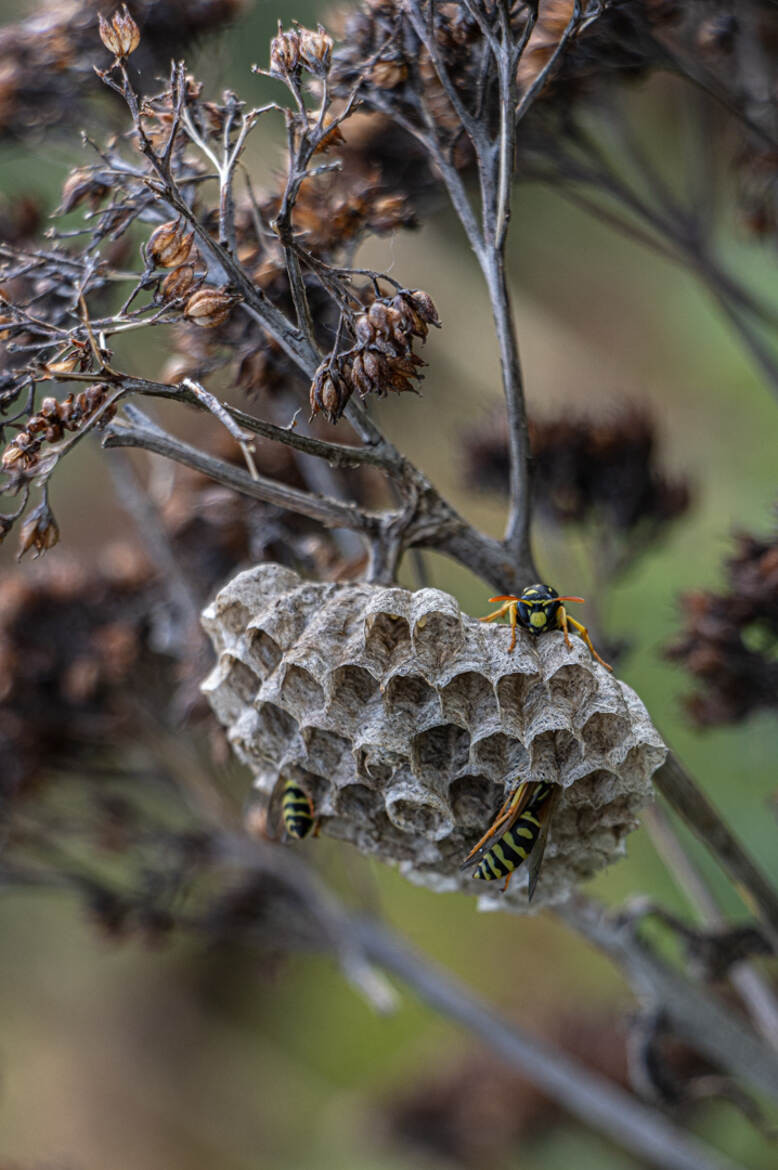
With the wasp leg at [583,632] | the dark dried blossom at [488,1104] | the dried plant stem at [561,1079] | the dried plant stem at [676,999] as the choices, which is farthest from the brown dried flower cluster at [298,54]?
the dark dried blossom at [488,1104]

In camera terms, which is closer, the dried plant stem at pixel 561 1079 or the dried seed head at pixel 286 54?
the dried seed head at pixel 286 54

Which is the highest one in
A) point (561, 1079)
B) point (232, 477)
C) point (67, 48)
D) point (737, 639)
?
point (67, 48)

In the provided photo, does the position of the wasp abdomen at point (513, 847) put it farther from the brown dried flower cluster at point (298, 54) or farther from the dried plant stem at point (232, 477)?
the brown dried flower cluster at point (298, 54)

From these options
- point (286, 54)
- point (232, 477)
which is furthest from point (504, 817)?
point (286, 54)

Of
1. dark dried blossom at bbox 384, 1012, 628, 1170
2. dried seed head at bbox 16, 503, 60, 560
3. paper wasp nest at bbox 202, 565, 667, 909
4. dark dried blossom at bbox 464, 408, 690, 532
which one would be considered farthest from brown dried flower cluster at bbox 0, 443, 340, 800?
dark dried blossom at bbox 384, 1012, 628, 1170

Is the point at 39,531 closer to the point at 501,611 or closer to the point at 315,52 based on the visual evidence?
the point at 501,611

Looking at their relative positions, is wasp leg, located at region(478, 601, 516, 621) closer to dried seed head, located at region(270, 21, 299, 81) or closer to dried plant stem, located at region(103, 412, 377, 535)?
dried plant stem, located at region(103, 412, 377, 535)
